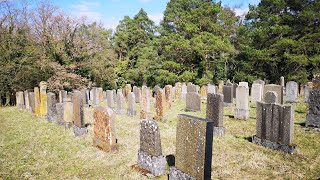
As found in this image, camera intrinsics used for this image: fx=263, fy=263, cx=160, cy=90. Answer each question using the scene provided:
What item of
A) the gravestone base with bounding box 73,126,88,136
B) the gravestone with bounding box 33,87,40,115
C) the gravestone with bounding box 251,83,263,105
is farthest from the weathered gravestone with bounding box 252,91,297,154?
the gravestone with bounding box 33,87,40,115

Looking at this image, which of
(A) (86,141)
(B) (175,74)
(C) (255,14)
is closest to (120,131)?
(A) (86,141)

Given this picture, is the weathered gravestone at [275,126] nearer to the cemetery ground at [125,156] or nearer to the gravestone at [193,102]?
the cemetery ground at [125,156]

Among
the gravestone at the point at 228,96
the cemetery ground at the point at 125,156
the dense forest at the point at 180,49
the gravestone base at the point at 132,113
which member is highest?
the dense forest at the point at 180,49

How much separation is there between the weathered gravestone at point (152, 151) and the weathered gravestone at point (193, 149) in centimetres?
60

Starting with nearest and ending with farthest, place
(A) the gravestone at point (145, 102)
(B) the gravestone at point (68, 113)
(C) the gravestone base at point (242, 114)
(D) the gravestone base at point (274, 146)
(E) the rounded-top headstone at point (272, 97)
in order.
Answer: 1. (D) the gravestone base at point (274, 146)
2. (E) the rounded-top headstone at point (272, 97)
3. (B) the gravestone at point (68, 113)
4. (C) the gravestone base at point (242, 114)
5. (A) the gravestone at point (145, 102)

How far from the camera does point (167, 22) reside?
107 feet

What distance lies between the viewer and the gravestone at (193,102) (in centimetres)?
1466

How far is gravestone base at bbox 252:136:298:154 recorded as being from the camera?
307 inches

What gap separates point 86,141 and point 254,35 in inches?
866

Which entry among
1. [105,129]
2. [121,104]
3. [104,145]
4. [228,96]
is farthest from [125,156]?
[228,96]

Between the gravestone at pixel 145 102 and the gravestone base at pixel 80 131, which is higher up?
the gravestone at pixel 145 102

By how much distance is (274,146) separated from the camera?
821cm

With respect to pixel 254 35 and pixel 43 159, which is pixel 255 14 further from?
pixel 43 159

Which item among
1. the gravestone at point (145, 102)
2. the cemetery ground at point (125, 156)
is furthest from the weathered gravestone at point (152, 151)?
the gravestone at point (145, 102)
